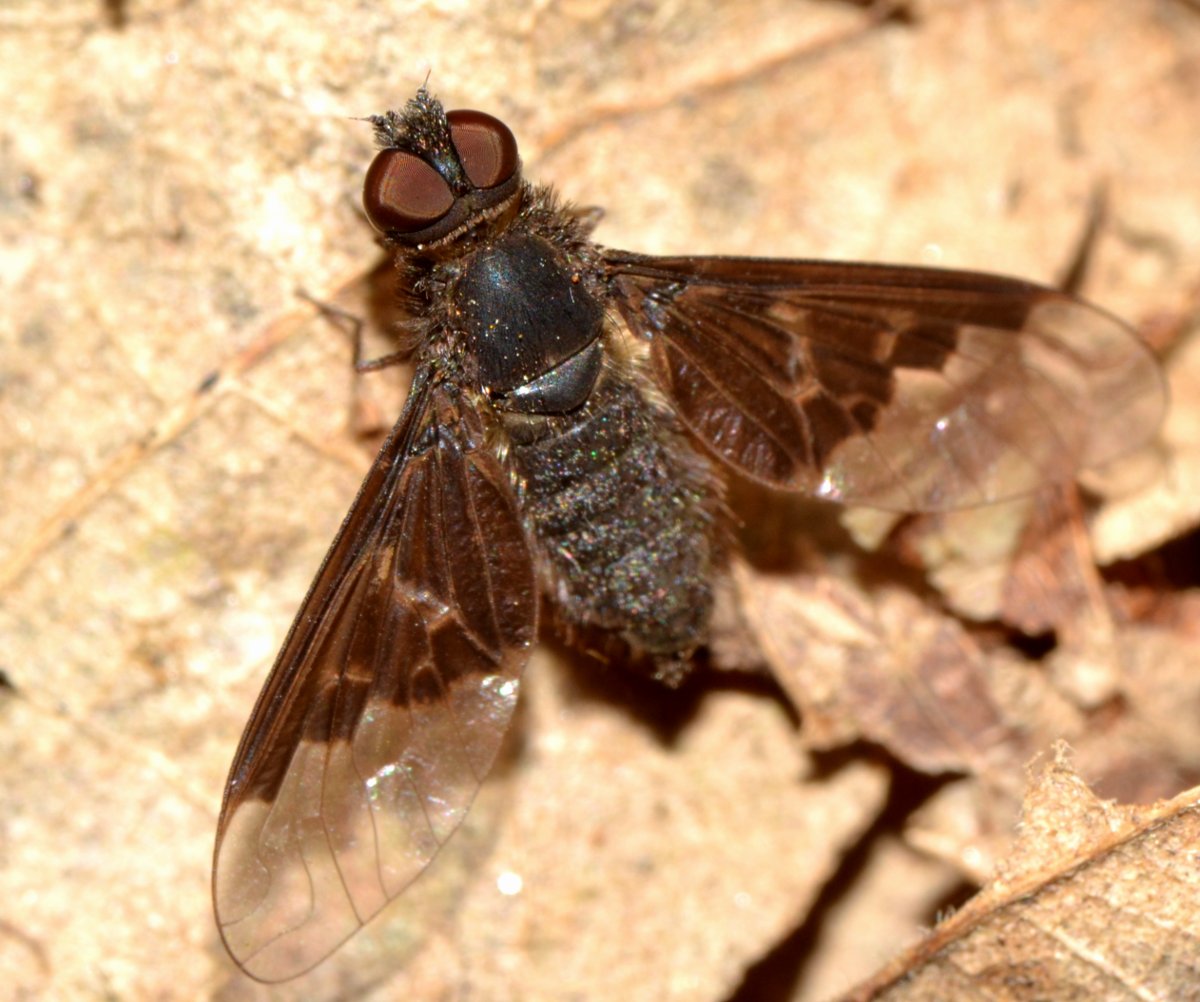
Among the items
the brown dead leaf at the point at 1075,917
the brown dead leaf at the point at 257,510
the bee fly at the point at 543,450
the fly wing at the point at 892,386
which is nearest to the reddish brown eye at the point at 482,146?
the bee fly at the point at 543,450

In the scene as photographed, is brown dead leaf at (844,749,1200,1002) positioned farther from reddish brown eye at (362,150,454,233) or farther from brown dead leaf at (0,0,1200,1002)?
reddish brown eye at (362,150,454,233)

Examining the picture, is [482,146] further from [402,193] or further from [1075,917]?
[1075,917]

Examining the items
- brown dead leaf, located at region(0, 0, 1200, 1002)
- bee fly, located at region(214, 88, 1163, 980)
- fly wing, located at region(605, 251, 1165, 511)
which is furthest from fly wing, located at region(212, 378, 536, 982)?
fly wing, located at region(605, 251, 1165, 511)

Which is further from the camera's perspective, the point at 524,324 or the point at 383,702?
the point at 524,324

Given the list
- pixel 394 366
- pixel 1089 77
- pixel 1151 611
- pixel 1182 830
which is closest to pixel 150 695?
pixel 394 366

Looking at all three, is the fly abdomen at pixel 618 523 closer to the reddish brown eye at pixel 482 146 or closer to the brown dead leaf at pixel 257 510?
the brown dead leaf at pixel 257 510

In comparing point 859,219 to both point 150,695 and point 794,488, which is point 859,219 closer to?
point 794,488

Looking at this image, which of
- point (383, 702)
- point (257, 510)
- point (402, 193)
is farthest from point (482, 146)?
point (383, 702)
